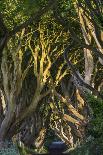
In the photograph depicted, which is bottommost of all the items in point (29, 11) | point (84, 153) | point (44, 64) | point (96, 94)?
point (84, 153)

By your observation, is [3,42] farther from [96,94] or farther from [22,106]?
[22,106]

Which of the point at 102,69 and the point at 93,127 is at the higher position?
the point at 102,69

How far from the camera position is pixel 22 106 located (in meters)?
27.0

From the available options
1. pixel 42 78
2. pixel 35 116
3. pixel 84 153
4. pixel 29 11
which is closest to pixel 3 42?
pixel 29 11

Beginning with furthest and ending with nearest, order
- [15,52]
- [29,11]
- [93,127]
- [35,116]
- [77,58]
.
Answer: [35,116], [77,58], [15,52], [93,127], [29,11]

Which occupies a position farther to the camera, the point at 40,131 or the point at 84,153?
the point at 40,131

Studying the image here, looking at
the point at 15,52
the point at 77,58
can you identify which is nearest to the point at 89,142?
the point at 15,52

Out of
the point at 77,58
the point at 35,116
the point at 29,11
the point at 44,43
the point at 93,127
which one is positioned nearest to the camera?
the point at 29,11

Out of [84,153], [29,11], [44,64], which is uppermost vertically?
[44,64]

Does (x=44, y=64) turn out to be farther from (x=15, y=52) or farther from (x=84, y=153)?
(x=84, y=153)

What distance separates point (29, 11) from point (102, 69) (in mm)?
13187

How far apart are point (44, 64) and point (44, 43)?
3.50 feet

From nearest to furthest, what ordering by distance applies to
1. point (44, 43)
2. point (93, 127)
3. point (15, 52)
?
point (93, 127) < point (15, 52) < point (44, 43)

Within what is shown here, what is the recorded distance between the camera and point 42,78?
79.8 ft
